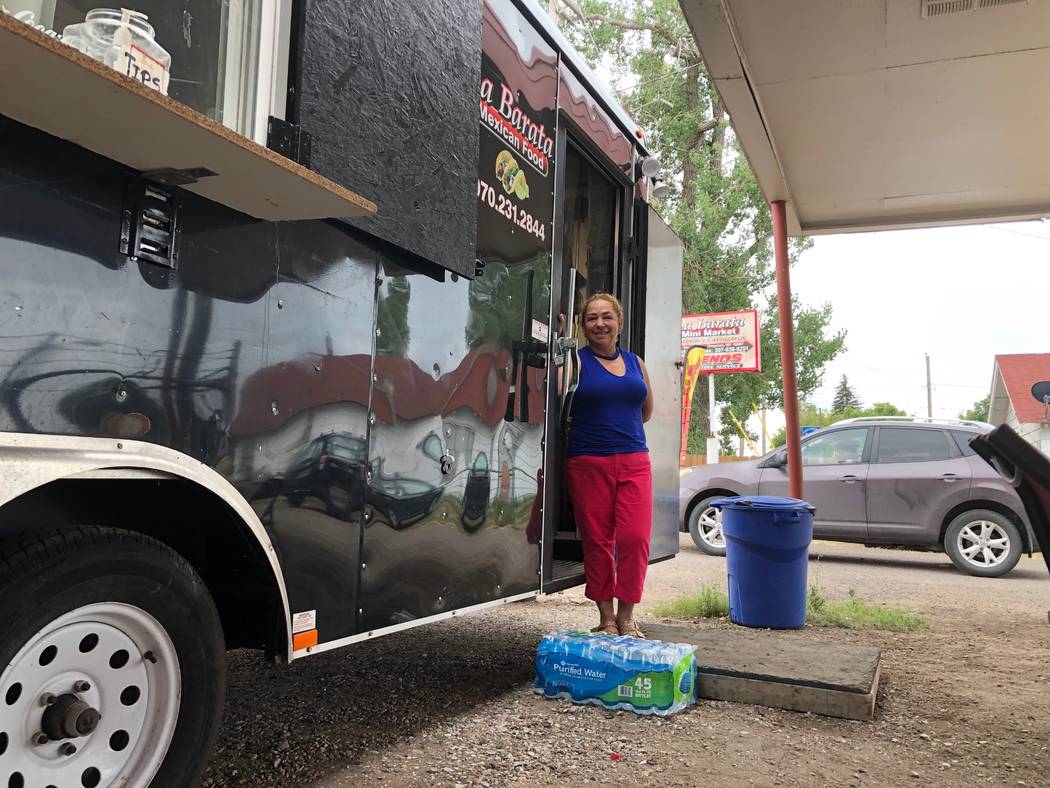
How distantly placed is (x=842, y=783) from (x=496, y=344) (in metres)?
1.98

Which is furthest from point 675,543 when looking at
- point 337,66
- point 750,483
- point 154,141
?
point 750,483

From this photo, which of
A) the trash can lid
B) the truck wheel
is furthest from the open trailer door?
the truck wheel

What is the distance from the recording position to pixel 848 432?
9.71 meters

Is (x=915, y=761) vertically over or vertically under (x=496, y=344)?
under

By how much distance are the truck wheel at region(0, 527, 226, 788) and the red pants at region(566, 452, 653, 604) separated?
2270 millimetres

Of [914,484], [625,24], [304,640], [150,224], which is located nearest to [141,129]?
[150,224]

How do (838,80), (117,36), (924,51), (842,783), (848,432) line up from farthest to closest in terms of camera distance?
(848,432) → (838,80) → (924,51) → (842,783) → (117,36)

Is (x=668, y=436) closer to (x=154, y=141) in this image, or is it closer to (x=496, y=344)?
(x=496, y=344)

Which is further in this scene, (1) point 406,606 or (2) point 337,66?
(1) point 406,606

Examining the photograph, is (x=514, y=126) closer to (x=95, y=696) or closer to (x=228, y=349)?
(x=228, y=349)

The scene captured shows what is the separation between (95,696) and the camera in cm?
188

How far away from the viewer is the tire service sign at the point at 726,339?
2158cm

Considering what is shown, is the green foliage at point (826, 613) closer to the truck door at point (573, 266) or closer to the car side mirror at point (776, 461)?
the truck door at point (573, 266)

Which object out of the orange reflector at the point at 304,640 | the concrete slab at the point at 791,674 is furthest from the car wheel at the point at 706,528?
the orange reflector at the point at 304,640
